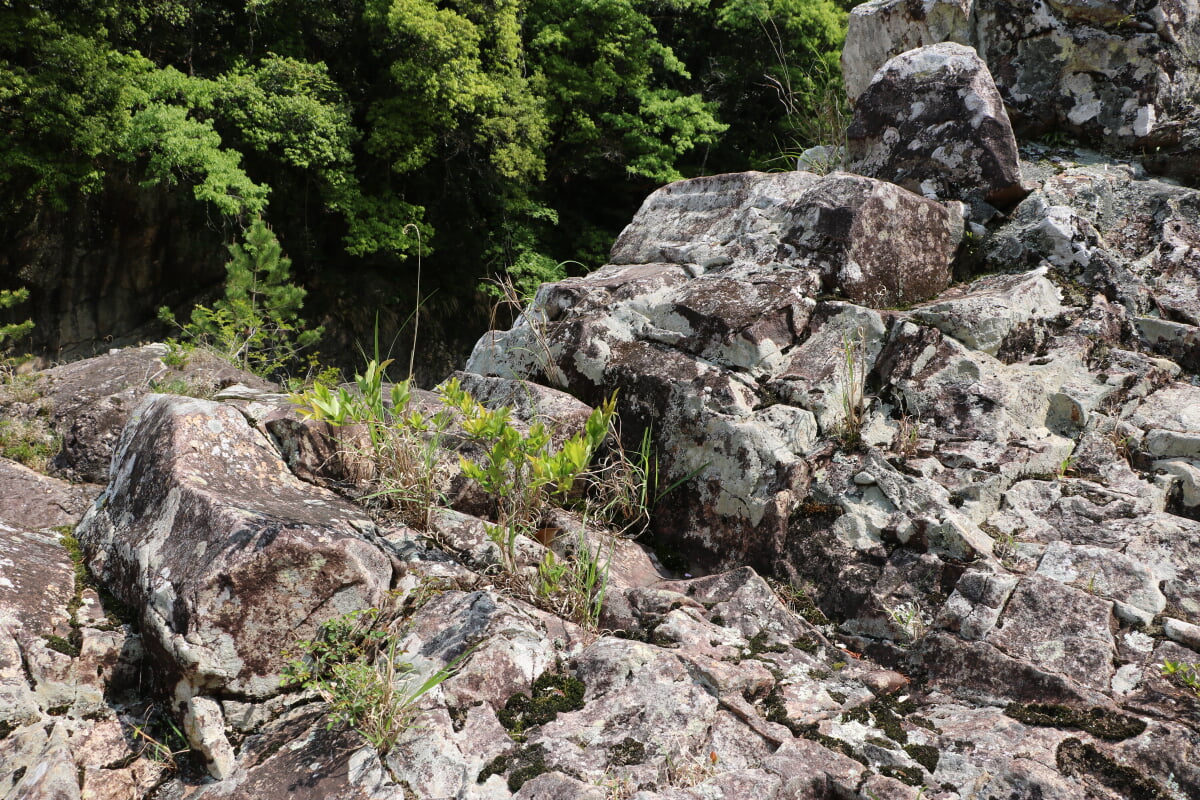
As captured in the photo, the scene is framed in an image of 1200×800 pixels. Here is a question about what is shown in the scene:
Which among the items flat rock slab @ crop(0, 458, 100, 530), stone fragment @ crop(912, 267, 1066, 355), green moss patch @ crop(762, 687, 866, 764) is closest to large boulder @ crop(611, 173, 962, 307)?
stone fragment @ crop(912, 267, 1066, 355)

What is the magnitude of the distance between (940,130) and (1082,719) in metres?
3.44

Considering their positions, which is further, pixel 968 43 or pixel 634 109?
pixel 634 109

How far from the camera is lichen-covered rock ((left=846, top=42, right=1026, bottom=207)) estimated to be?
14.6 ft

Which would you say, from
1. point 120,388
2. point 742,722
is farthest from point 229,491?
point 120,388

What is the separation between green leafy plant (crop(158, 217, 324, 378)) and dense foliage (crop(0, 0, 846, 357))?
1.90m

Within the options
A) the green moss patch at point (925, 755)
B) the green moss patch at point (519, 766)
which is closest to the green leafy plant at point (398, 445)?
the green moss patch at point (519, 766)

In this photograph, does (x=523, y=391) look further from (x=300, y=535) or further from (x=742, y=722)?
(x=742, y=722)

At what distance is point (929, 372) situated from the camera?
11.8ft

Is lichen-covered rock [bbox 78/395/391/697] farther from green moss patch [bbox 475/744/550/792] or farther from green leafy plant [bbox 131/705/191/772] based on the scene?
green moss patch [bbox 475/744/550/792]

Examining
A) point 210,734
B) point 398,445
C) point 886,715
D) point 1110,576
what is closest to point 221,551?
point 210,734

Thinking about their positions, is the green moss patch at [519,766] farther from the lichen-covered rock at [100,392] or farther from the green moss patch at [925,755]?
the lichen-covered rock at [100,392]

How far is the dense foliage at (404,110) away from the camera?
1105 centimetres

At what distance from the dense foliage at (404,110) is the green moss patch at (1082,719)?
898 centimetres

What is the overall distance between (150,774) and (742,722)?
6.03ft
